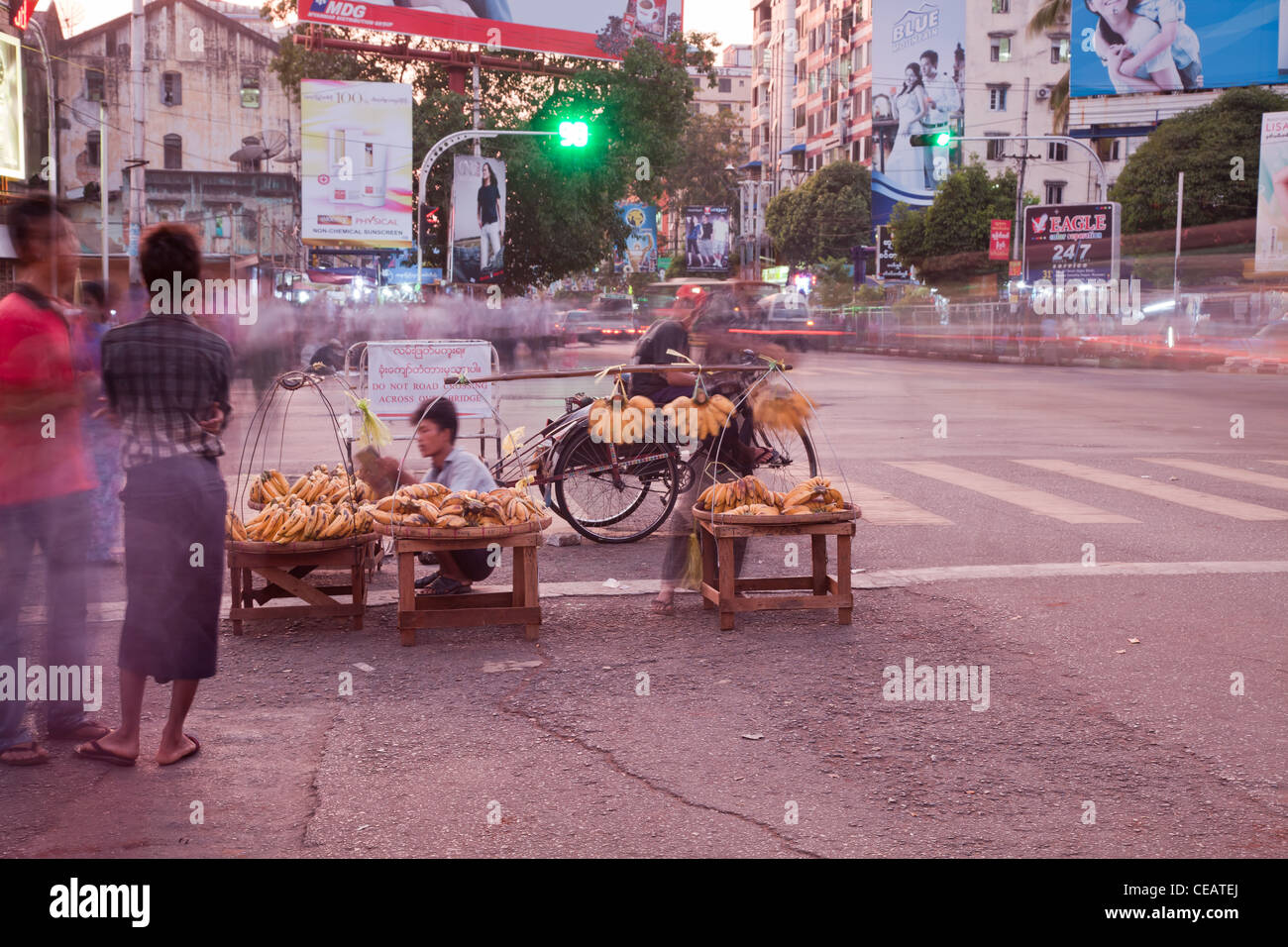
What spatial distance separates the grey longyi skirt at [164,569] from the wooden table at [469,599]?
1.72 m

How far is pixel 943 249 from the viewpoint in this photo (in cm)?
6475

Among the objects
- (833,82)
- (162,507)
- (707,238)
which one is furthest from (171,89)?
(162,507)

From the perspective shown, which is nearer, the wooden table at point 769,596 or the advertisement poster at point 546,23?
the wooden table at point 769,596

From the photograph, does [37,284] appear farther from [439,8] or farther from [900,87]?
[900,87]

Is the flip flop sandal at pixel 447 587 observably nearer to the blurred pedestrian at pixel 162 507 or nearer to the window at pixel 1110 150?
the blurred pedestrian at pixel 162 507

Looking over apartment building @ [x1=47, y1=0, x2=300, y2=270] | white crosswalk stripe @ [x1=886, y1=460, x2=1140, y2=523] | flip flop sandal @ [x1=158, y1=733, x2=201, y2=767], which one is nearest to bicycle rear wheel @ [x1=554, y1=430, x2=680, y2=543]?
white crosswalk stripe @ [x1=886, y1=460, x2=1140, y2=523]

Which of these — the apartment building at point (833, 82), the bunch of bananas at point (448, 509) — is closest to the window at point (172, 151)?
the apartment building at point (833, 82)

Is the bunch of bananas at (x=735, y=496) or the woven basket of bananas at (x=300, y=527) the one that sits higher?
the bunch of bananas at (x=735, y=496)

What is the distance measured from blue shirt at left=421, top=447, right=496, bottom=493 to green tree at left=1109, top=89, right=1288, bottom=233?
46.4 metres

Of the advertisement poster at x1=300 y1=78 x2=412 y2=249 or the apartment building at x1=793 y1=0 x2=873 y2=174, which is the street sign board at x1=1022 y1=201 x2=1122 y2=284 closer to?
the advertisement poster at x1=300 y1=78 x2=412 y2=249

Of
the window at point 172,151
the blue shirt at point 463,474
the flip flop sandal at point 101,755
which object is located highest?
the window at point 172,151

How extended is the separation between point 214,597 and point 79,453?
0.82 m

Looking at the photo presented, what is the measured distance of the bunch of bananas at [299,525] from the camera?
22.6ft

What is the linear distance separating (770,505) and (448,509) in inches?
71.6
